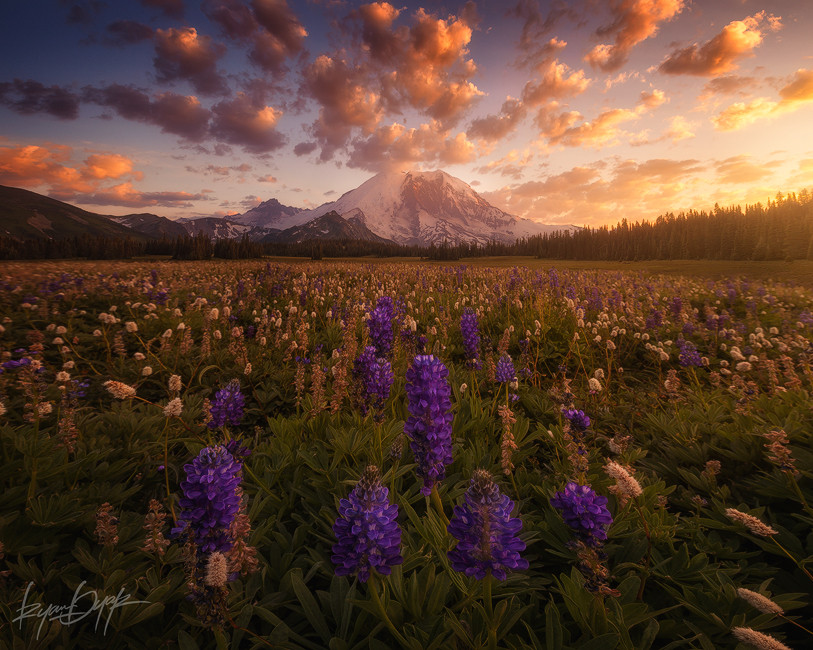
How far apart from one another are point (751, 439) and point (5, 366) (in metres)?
9.74

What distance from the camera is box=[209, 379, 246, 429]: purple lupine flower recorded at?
10.9 ft

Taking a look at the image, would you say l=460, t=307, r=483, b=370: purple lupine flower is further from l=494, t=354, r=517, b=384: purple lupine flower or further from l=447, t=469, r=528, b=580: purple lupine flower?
l=447, t=469, r=528, b=580: purple lupine flower

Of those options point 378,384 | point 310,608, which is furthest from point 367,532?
point 378,384

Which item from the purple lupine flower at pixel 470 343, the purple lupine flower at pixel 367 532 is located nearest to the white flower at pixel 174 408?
the purple lupine flower at pixel 367 532

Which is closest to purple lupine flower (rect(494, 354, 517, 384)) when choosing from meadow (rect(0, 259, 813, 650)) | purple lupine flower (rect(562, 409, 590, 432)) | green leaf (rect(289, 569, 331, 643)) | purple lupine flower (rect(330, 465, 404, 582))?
meadow (rect(0, 259, 813, 650))

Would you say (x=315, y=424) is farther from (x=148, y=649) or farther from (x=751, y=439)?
(x=751, y=439)

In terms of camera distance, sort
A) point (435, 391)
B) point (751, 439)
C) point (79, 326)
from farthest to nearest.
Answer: point (79, 326)
point (751, 439)
point (435, 391)

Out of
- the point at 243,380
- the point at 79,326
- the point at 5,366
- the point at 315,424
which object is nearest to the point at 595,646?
the point at 315,424

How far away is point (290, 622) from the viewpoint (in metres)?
2.34
